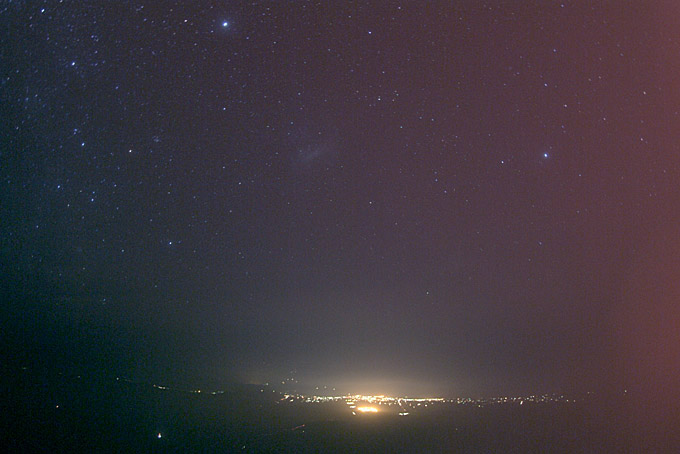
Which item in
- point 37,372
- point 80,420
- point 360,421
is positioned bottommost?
point 360,421

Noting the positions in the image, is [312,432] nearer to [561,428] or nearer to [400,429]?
[400,429]

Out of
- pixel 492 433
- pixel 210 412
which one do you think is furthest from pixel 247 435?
pixel 492 433

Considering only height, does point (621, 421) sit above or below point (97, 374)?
below

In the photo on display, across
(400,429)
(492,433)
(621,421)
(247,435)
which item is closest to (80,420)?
(247,435)

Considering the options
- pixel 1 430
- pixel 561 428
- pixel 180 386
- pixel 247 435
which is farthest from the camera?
pixel 180 386

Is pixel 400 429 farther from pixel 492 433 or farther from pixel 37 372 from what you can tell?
pixel 37 372

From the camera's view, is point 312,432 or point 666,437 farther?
point 312,432

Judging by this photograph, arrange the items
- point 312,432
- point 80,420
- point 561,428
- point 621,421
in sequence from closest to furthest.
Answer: point 80,420 < point 312,432 < point 561,428 < point 621,421

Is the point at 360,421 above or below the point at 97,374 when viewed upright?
below

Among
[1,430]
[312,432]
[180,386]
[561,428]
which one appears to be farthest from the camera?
[180,386]
